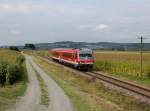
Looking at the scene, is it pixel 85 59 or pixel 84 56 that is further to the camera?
pixel 84 56

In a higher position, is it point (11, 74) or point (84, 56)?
point (84, 56)

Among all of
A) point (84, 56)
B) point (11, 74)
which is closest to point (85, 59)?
point (84, 56)

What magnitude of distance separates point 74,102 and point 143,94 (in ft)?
20.4

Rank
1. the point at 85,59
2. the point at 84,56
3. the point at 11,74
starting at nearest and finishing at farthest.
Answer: the point at 11,74 → the point at 85,59 → the point at 84,56

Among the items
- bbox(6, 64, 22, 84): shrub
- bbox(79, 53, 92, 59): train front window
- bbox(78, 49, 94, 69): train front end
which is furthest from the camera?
bbox(79, 53, 92, 59): train front window

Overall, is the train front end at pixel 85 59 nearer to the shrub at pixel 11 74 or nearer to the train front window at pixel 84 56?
the train front window at pixel 84 56

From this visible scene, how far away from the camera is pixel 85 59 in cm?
4619

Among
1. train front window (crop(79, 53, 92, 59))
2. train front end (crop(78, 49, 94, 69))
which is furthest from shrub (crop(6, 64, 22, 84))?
train front window (crop(79, 53, 92, 59))

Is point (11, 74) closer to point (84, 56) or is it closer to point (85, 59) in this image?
point (85, 59)

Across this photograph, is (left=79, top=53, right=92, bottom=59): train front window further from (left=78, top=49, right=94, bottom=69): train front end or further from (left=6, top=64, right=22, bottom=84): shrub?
(left=6, top=64, right=22, bottom=84): shrub

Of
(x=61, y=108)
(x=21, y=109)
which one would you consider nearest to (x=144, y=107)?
(x=61, y=108)

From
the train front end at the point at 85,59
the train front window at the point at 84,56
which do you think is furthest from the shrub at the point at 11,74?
the train front window at the point at 84,56

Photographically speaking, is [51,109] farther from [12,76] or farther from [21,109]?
[12,76]

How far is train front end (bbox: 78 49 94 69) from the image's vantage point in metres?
46.0
